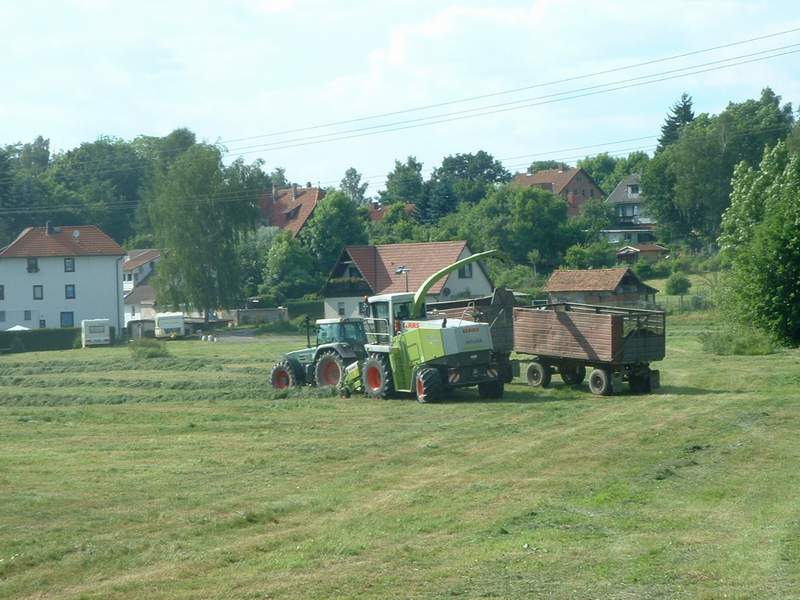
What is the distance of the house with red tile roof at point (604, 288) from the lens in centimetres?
6938

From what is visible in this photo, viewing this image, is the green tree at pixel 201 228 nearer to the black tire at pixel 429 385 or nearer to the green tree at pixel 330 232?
the green tree at pixel 330 232

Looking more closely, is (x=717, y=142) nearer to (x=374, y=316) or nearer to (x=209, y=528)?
(x=374, y=316)

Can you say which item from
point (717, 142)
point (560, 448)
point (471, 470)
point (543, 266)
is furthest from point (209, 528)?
point (717, 142)

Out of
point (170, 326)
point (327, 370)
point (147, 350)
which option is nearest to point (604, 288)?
point (170, 326)

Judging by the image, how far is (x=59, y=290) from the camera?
85.2m

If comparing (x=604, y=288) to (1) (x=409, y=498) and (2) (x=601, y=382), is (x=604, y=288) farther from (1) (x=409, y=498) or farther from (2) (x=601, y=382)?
(1) (x=409, y=498)

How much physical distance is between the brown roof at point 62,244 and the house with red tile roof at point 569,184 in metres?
57.7

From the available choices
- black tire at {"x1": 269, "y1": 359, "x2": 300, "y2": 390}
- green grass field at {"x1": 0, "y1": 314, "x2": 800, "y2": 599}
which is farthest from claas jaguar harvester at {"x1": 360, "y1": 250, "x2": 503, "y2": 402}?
black tire at {"x1": 269, "y1": 359, "x2": 300, "y2": 390}

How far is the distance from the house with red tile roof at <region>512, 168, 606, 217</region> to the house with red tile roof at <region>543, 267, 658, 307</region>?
59.3 meters

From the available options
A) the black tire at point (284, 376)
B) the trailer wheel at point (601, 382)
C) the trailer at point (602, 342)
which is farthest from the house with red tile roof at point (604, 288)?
the trailer wheel at point (601, 382)

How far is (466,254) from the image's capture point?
74.4m

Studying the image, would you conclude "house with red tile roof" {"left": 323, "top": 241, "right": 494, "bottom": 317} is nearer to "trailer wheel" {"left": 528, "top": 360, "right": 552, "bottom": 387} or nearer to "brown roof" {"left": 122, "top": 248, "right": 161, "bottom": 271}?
"trailer wheel" {"left": 528, "top": 360, "right": 552, "bottom": 387}

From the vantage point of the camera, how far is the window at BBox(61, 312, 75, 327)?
85.2m

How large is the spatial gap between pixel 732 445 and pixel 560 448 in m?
3.03
